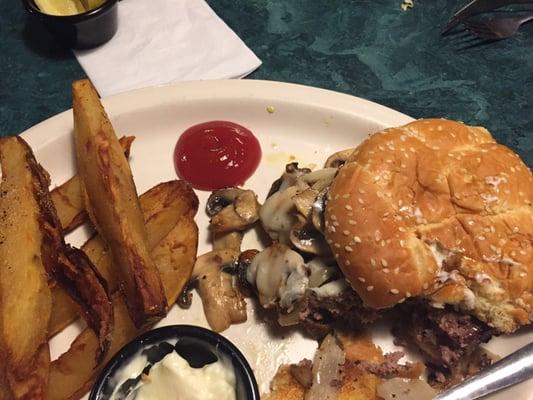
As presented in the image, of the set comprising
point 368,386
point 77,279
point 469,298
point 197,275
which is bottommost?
point 368,386

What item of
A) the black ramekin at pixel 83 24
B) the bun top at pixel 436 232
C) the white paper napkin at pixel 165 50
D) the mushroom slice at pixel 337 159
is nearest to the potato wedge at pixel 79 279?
the bun top at pixel 436 232

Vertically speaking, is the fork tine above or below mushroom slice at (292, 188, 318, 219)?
below

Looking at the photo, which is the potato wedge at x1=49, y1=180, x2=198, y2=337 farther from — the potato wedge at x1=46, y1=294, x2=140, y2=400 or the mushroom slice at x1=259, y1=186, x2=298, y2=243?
the mushroom slice at x1=259, y1=186, x2=298, y2=243

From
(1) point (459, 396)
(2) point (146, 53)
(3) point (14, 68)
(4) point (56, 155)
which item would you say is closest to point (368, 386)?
(1) point (459, 396)

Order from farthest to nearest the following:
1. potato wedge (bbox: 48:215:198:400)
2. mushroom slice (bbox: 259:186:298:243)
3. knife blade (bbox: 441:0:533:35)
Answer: knife blade (bbox: 441:0:533:35)
mushroom slice (bbox: 259:186:298:243)
potato wedge (bbox: 48:215:198:400)

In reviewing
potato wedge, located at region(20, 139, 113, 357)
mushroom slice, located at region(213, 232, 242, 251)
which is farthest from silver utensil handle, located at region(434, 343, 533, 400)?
potato wedge, located at region(20, 139, 113, 357)

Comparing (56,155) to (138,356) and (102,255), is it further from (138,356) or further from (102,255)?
(138,356)

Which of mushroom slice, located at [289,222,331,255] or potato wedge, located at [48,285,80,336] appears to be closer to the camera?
potato wedge, located at [48,285,80,336]
